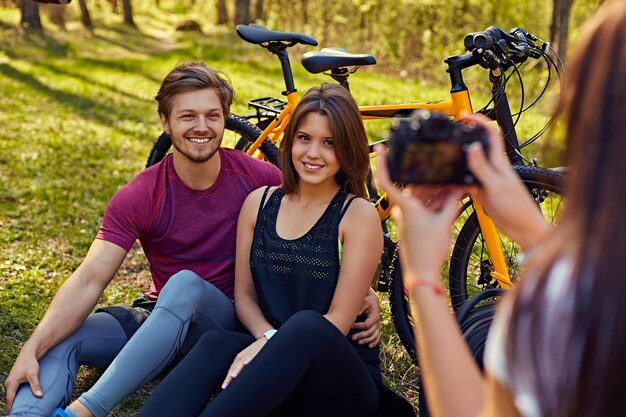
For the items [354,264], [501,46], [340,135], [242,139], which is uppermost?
[501,46]

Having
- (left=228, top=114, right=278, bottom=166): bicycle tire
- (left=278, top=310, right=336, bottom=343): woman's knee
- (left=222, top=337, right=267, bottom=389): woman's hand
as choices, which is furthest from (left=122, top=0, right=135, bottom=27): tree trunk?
(left=278, top=310, right=336, bottom=343): woman's knee

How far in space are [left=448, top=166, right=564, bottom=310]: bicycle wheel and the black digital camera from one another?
1463 millimetres

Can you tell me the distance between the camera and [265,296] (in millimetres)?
2854

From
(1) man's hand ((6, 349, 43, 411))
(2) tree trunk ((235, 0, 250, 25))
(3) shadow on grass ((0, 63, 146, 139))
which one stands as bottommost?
(1) man's hand ((6, 349, 43, 411))

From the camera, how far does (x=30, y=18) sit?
18.1 m

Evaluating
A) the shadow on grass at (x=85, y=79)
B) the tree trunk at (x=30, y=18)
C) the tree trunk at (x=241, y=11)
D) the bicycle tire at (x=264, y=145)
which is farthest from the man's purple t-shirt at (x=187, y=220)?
the tree trunk at (x=30, y=18)

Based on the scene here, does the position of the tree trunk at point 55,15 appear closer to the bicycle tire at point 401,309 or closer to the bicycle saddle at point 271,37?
the bicycle saddle at point 271,37

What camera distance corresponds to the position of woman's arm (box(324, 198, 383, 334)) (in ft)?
8.73

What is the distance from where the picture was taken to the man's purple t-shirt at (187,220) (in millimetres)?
3053

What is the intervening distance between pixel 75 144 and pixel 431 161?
595 centimetres

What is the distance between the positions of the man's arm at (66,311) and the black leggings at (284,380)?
1.68 feet

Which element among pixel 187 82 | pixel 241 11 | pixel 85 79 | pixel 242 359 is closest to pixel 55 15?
pixel 241 11

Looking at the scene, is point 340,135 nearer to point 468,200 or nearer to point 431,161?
point 468,200

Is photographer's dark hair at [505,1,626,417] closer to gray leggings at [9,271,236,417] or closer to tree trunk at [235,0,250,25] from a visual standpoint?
gray leggings at [9,271,236,417]
